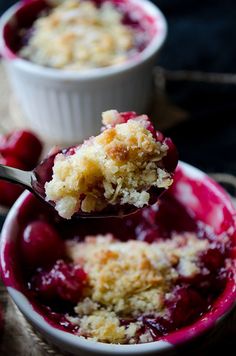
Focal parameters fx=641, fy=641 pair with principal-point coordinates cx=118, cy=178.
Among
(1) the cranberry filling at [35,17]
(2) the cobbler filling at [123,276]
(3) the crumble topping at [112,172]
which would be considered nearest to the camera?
(3) the crumble topping at [112,172]

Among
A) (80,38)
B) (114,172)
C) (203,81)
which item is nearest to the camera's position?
(114,172)

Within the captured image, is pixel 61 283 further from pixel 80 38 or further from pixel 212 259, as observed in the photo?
pixel 80 38

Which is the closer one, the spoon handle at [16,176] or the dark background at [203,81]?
the spoon handle at [16,176]

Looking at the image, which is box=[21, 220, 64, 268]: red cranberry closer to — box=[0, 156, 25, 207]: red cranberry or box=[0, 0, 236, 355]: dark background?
box=[0, 156, 25, 207]: red cranberry

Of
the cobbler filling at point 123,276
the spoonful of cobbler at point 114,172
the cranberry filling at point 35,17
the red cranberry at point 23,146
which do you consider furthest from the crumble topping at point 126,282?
the cranberry filling at point 35,17

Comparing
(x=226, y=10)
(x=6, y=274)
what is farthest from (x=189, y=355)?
(x=226, y=10)

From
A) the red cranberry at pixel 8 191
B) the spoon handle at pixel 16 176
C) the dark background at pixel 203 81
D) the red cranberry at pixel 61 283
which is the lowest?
the dark background at pixel 203 81

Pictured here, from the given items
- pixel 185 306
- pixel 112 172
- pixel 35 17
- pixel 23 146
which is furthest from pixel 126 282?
pixel 35 17

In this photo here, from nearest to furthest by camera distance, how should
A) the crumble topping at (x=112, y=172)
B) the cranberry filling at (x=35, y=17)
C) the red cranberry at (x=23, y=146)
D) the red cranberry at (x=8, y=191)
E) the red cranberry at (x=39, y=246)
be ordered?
the crumble topping at (x=112, y=172)
the red cranberry at (x=39, y=246)
the red cranberry at (x=8, y=191)
the red cranberry at (x=23, y=146)
the cranberry filling at (x=35, y=17)

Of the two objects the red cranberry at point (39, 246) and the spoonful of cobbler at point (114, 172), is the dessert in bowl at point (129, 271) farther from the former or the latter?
the spoonful of cobbler at point (114, 172)
